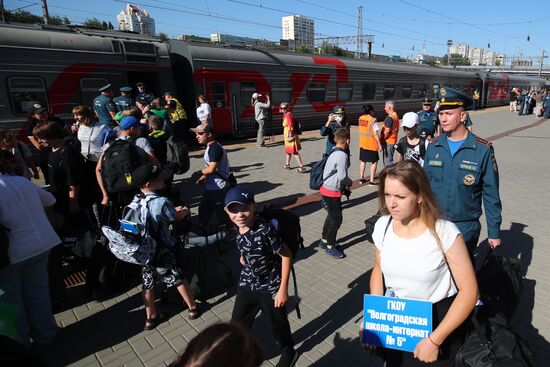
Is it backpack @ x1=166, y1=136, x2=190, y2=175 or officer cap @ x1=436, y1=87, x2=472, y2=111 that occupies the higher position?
officer cap @ x1=436, y1=87, x2=472, y2=111

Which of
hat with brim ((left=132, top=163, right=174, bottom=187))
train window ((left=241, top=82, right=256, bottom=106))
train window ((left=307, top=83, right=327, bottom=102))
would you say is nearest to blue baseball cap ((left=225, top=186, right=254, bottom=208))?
hat with brim ((left=132, top=163, right=174, bottom=187))

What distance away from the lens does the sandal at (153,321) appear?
10.6 feet

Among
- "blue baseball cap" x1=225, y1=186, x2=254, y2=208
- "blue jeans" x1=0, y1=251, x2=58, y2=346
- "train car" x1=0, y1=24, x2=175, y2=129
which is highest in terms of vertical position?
"train car" x1=0, y1=24, x2=175, y2=129

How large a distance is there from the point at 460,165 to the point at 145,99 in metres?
6.85

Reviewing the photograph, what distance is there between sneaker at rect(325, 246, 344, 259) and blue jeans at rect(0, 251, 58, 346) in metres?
3.17

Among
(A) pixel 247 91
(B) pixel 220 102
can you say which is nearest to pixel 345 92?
(A) pixel 247 91

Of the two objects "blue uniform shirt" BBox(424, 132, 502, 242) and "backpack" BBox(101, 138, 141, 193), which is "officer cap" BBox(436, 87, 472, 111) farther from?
"backpack" BBox(101, 138, 141, 193)

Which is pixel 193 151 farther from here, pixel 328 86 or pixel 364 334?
pixel 364 334

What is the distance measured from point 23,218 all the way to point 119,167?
1.28 meters

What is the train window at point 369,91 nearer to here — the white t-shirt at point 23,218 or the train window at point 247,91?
the train window at point 247,91

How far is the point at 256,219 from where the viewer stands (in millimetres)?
2477

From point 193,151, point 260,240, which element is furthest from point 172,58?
point 260,240

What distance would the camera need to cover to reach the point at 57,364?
9.32 ft

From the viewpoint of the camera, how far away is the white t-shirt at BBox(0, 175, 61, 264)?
8.16 feet
